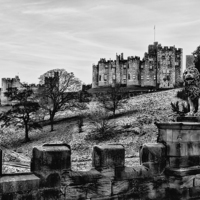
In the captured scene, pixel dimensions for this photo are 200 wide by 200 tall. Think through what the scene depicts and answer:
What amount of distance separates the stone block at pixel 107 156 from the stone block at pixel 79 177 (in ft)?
0.60

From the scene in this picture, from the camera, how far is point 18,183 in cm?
583

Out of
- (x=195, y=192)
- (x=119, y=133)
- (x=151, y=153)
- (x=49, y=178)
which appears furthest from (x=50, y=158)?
(x=119, y=133)

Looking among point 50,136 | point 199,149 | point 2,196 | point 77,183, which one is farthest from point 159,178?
point 50,136

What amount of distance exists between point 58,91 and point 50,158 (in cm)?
4537

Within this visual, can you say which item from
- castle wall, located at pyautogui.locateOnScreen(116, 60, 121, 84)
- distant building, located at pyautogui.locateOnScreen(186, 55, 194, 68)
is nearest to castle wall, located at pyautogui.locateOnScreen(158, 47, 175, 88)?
castle wall, located at pyautogui.locateOnScreen(116, 60, 121, 84)

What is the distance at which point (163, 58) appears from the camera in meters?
98.7

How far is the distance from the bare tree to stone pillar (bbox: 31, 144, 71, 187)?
43.0 m

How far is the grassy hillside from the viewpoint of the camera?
33.5 m

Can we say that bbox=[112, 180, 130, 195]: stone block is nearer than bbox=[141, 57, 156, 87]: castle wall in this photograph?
Yes

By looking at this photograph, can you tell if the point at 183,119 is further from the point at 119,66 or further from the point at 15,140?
the point at 119,66

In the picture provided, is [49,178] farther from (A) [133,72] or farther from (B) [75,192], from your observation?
(A) [133,72]

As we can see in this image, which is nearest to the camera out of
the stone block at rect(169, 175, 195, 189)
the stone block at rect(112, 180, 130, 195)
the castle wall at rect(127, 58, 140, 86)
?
the stone block at rect(112, 180, 130, 195)

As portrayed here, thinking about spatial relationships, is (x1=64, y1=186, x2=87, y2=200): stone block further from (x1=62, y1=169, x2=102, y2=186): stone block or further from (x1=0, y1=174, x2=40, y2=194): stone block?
(x1=0, y1=174, x2=40, y2=194): stone block

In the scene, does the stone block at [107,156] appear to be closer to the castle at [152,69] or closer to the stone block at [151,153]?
the stone block at [151,153]
